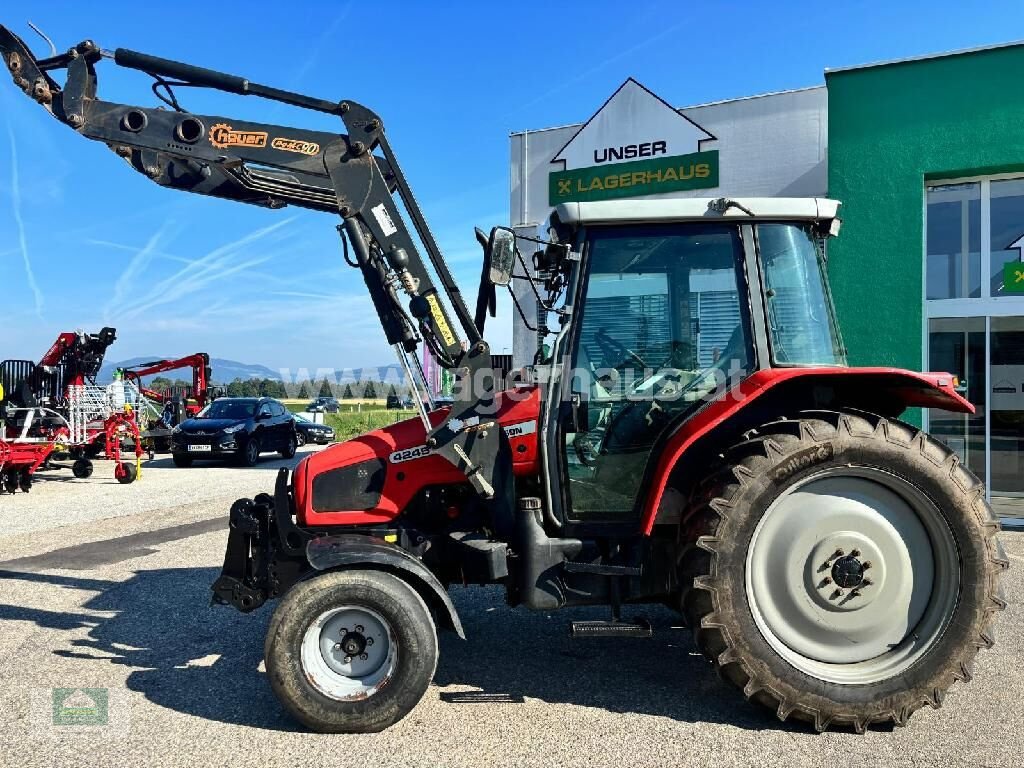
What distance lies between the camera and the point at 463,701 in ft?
12.4

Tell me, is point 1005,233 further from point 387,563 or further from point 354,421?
point 354,421

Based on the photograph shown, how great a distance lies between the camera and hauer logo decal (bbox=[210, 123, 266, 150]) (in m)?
4.05

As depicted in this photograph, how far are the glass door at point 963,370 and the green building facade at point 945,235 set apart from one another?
0.01 meters

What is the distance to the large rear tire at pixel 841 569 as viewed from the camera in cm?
340

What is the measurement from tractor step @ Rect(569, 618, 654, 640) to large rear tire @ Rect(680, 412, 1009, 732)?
0.25 metres

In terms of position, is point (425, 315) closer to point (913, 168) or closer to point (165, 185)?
point (165, 185)

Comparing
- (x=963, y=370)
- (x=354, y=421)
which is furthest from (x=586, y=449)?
A: (x=354, y=421)

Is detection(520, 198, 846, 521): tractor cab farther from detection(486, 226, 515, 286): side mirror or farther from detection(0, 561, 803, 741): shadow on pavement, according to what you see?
detection(0, 561, 803, 741): shadow on pavement

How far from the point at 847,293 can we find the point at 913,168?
1.81m

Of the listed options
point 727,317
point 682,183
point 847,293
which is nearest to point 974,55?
point 847,293

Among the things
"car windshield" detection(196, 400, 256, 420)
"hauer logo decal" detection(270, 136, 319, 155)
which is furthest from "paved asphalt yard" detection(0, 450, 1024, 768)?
"car windshield" detection(196, 400, 256, 420)

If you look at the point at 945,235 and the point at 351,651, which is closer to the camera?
the point at 351,651

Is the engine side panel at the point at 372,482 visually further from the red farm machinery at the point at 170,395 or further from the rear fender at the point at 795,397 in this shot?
the red farm machinery at the point at 170,395

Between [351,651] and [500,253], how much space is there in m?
2.10
